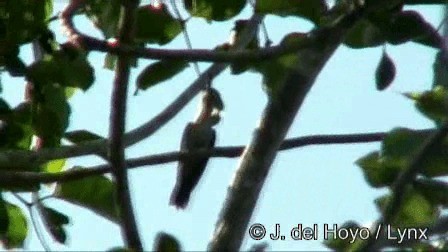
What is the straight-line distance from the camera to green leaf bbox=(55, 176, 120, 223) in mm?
1760

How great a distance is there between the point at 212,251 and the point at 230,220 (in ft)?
0.31

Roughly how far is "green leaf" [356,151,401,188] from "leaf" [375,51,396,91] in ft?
0.74

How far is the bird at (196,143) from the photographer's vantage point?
182cm

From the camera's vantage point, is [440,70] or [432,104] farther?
[440,70]

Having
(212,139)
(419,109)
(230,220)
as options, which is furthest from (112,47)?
(212,139)

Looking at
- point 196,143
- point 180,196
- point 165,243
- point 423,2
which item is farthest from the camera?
point 180,196

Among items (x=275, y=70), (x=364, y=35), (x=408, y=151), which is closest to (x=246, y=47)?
(x=275, y=70)

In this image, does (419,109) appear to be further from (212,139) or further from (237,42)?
(212,139)

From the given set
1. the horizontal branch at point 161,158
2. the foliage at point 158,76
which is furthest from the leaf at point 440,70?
the horizontal branch at point 161,158

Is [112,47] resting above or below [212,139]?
below

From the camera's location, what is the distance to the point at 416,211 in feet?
4.81

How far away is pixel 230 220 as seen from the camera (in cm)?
160

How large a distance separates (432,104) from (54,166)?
2.09 ft

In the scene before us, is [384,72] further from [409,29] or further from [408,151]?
[408,151]
